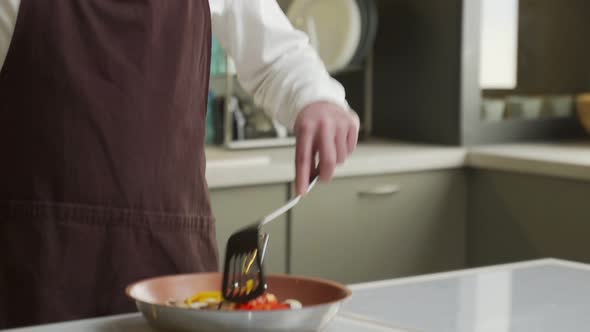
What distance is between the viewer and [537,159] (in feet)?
8.93

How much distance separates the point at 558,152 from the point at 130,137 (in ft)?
5.75

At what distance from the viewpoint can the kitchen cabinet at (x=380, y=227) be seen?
8.65 feet

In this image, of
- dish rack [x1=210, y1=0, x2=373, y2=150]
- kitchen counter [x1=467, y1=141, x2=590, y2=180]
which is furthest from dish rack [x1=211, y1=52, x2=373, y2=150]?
kitchen counter [x1=467, y1=141, x2=590, y2=180]

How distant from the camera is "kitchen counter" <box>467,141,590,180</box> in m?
2.62

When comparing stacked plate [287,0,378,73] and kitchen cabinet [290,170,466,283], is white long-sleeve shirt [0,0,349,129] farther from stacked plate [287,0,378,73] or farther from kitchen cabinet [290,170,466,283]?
stacked plate [287,0,378,73]

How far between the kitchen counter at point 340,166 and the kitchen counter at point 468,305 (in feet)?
3.55

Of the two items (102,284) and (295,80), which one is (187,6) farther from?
(102,284)

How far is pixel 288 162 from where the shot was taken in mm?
2553

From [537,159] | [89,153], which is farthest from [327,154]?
[537,159]

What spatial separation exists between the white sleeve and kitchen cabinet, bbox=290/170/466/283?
1.03 m

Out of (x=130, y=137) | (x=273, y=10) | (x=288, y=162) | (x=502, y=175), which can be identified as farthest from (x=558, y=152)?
(x=130, y=137)

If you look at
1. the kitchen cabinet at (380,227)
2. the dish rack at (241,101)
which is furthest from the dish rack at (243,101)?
the kitchen cabinet at (380,227)

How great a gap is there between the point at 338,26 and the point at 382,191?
0.57 metres

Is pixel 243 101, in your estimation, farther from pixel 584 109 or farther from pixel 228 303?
pixel 228 303
